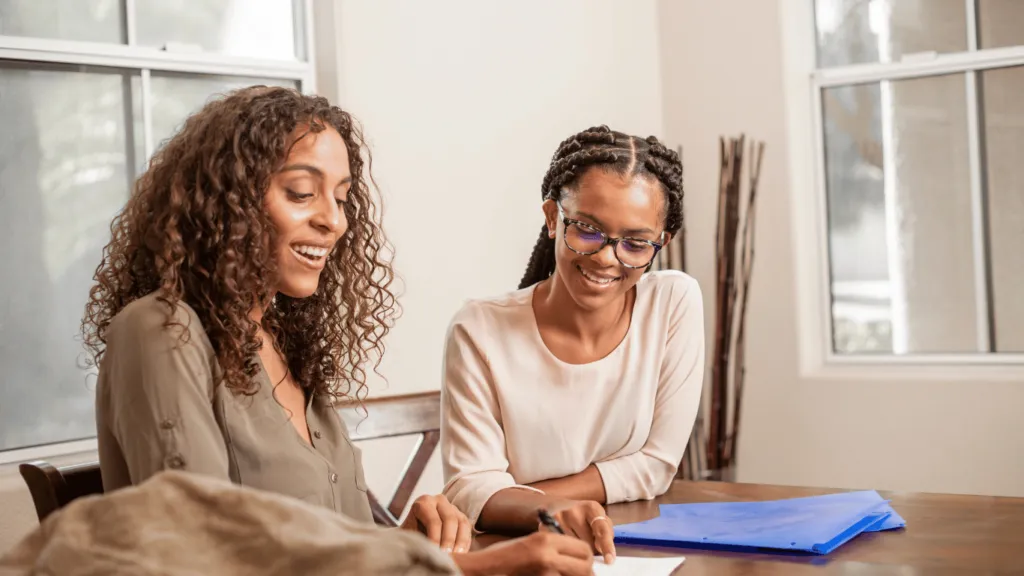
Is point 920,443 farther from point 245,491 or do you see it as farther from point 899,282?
point 245,491

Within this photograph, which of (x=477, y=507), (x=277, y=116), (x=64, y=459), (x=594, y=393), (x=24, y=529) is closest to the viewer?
(x=277, y=116)

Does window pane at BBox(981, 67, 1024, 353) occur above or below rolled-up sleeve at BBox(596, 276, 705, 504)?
above

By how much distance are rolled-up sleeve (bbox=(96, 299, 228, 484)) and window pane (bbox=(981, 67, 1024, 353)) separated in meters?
3.10

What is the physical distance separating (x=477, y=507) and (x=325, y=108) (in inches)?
25.1

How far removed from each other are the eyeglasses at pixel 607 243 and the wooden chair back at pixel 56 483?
839 millimetres

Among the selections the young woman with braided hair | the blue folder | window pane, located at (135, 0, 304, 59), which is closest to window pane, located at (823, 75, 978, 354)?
Answer: window pane, located at (135, 0, 304, 59)

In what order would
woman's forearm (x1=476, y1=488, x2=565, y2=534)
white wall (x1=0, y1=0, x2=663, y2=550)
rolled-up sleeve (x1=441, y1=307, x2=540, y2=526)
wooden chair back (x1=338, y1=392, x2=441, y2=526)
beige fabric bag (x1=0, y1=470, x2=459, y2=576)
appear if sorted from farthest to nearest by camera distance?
white wall (x1=0, y1=0, x2=663, y2=550) → wooden chair back (x1=338, y1=392, x2=441, y2=526) → rolled-up sleeve (x1=441, y1=307, x2=540, y2=526) → woman's forearm (x1=476, y1=488, x2=565, y2=534) → beige fabric bag (x1=0, y1=470, x2=459, y2=576)

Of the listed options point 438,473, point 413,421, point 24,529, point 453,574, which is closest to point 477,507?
point 413,421

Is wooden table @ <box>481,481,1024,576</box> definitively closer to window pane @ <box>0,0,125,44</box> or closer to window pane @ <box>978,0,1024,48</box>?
window pane @ <box>0,0,125,44</box>

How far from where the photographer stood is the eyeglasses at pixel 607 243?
1785mm

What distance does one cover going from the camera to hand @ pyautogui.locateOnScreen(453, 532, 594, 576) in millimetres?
1119

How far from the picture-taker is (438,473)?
3.48 m

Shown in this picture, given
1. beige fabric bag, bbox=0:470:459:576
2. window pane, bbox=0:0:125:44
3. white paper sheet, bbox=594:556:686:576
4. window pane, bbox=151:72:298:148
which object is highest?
window pane, bbox=0:0:125:44

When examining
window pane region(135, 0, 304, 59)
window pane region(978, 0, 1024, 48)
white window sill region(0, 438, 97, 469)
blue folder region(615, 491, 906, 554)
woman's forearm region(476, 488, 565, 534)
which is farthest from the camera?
window pane region(978, 0, 1024, 48)
